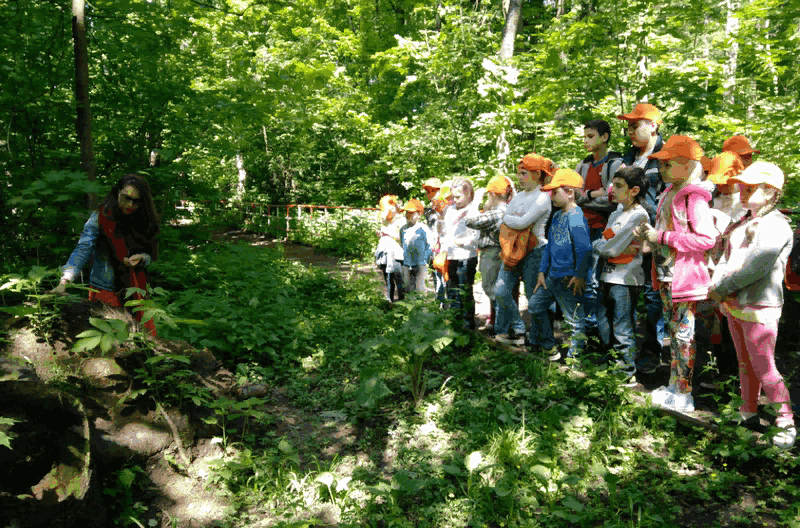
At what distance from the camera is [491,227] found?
5.32 metres

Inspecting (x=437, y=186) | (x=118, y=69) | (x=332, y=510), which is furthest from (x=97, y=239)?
(x=437, y=186)

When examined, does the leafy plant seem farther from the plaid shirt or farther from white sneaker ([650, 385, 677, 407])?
white sneaker ([650, 385, 677, 407])

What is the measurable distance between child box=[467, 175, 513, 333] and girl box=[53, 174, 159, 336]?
9.86 ft

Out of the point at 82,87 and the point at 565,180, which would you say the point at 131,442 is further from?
the point at 565,180

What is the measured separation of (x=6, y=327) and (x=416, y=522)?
266 centimetres

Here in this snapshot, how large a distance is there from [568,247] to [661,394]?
139cm

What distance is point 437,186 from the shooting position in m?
6.78

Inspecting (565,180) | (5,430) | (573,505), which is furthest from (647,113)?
(5,430)

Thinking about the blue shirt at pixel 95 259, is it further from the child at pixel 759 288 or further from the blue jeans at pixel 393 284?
the child at pixel 759 288

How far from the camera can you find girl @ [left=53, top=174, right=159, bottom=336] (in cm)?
384

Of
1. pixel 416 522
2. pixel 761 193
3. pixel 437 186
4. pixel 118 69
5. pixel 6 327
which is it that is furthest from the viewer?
pixel 437 186

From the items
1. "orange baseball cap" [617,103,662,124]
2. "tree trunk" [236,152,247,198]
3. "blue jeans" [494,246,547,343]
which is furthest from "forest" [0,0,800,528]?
"tree trunk" [236,152,247,198]

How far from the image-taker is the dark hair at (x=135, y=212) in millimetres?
3863

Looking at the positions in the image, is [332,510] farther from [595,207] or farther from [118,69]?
[118,69]
